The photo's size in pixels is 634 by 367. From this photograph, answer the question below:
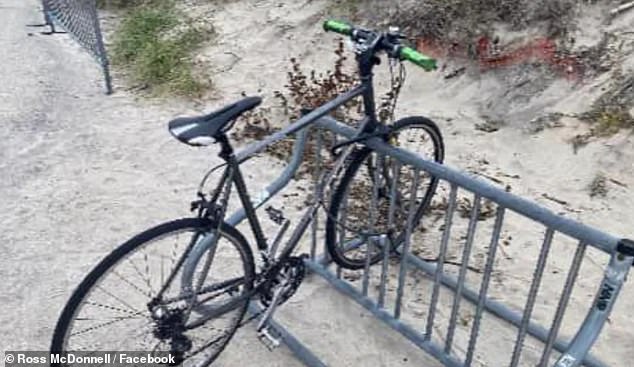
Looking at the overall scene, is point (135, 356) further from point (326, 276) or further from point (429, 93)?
point (429, 93)

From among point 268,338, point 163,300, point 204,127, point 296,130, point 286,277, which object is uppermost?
point 204,127

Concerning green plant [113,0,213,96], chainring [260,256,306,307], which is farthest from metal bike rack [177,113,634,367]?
green plant [113,0,213,96]

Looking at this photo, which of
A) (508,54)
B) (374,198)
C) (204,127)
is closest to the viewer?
(204,127)

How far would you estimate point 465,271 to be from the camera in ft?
8.46

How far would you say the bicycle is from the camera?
7.91 ft

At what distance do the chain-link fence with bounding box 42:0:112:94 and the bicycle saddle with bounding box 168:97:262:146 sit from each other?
13.0 ft

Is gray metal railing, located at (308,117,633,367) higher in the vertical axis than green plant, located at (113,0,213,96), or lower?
higher

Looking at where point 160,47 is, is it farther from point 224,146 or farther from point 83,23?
point 224,146

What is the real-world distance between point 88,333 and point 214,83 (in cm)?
356

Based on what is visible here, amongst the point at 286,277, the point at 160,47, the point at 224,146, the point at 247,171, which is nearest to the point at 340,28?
the point at 224,146

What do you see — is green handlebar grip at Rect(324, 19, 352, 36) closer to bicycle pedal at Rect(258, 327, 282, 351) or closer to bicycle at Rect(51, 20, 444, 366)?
bicycle at Rect(51, 20, 444, 366)

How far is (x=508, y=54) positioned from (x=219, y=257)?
340 centimetres

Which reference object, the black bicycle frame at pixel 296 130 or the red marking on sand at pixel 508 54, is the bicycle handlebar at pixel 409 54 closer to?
the black bicycle frame at pixel 296 130

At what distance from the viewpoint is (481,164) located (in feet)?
15.8
